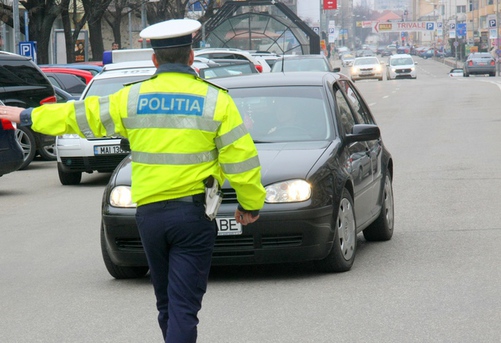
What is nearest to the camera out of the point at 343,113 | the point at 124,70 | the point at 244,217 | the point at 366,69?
the point at 244,217

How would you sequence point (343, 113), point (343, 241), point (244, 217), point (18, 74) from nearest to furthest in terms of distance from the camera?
1. point (244, 217)
2. point (343, 241)
3. point (343, 113)
4. point (18, 74)

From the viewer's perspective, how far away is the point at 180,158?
487cm

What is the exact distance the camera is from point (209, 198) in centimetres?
494

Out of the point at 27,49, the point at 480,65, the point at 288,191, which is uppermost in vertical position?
the point at 288,191

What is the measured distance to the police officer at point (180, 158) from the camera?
4.88 meters

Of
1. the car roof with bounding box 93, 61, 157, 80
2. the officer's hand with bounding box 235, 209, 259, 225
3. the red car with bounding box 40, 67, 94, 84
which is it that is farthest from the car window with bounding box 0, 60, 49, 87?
the officer's hand with bounding box 235, 209, 259, 225

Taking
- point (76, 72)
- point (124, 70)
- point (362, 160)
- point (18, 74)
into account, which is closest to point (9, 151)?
point (124, 70)

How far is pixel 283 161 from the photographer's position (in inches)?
320

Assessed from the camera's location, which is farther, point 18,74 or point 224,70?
point 224,70

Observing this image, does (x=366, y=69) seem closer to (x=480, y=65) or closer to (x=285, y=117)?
(x=480, y=65)

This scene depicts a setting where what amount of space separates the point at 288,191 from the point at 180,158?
9.86 ft

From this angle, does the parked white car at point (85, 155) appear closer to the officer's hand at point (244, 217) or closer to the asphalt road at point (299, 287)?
the asphalt road at point (299, 287)

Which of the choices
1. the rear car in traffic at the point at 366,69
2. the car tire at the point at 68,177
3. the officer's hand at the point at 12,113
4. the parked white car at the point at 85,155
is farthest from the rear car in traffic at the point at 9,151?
the rear car in traffic at the point at 366,69

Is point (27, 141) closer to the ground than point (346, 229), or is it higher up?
closer to the ground
